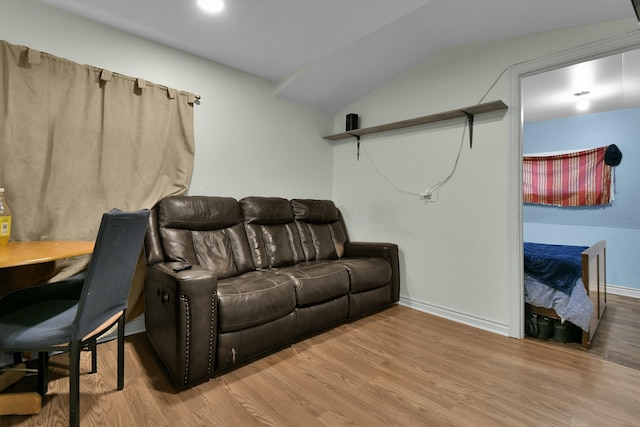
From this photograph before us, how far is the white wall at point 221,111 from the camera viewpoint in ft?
6.70

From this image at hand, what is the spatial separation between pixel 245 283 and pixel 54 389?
1.11 m

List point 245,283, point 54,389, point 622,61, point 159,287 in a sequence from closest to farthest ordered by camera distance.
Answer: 1. point 54,389
2. point 159,287
3. point 245,283
4. point 622,61

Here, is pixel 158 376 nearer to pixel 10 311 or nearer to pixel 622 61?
pixel 10 311

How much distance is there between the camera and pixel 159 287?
73.9 inches

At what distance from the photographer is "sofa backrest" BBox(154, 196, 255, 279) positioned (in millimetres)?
2303

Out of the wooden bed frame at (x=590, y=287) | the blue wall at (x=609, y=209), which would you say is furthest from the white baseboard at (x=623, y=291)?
the wooden bed frame at (x=590, y=287)

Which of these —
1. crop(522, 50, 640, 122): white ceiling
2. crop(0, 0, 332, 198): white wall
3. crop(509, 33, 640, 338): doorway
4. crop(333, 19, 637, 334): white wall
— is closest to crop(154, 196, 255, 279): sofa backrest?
crop(0, 0, 332, 198): white wall

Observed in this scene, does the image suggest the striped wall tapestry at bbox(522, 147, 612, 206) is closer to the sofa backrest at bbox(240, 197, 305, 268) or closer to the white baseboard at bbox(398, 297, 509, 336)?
the white baseboard at bbox(398, 297, 509, 336)

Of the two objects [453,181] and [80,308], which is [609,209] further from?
[80,308]

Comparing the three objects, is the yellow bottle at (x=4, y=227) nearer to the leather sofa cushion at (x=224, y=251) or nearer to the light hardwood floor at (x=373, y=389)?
the light hardwood floor at (x=373, y=389)

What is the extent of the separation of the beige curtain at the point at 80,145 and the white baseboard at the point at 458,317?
7.96 feet

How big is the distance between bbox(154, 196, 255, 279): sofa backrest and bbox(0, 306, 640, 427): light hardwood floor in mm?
714

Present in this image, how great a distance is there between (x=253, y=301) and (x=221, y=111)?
6.19 ft

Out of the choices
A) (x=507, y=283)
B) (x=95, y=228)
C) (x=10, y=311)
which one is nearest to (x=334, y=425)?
(x=10, y=311)
